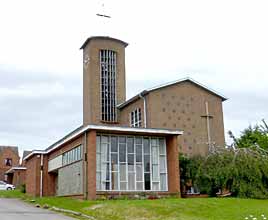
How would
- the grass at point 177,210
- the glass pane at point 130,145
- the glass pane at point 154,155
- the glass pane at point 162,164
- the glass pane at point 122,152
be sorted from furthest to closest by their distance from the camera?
the glass pane at point 162,164 → the glass pane at point 154,155 → the glass pane at point 130,145 → the glass pane at point 122,152 → the grass at point 177,210

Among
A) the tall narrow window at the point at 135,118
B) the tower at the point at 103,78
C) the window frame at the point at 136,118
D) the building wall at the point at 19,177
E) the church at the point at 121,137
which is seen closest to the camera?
the church at the point at 121,137

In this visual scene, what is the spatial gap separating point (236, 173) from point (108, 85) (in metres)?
23.7

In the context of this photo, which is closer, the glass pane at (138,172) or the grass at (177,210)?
the grass at (177,210)

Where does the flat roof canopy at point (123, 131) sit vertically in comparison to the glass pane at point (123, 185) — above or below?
above

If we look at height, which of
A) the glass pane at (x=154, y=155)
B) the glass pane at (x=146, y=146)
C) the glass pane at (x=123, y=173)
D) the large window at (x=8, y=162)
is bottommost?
the glass pane at (x=123, y=173)

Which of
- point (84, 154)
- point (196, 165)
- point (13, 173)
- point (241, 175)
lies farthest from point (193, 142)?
point (13, 173)

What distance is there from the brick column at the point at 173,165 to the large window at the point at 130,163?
0.89 feet

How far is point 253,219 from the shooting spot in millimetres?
16672

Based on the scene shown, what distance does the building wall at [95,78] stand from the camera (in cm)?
4606

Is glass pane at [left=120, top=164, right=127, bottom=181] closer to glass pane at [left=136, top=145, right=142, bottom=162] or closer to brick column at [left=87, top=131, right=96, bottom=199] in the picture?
glass pane at [left=136, top=145, right=142, bottom=162]

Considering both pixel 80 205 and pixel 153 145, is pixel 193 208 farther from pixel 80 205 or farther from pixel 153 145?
pixel 153 145

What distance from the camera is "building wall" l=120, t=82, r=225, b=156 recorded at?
3647cm

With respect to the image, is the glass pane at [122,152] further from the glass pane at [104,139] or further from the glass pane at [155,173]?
the glass pane at [155,173]

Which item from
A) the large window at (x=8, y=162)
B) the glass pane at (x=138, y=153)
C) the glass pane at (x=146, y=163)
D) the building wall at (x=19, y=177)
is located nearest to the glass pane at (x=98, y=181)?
the glass pane at (x=138, y=153)
